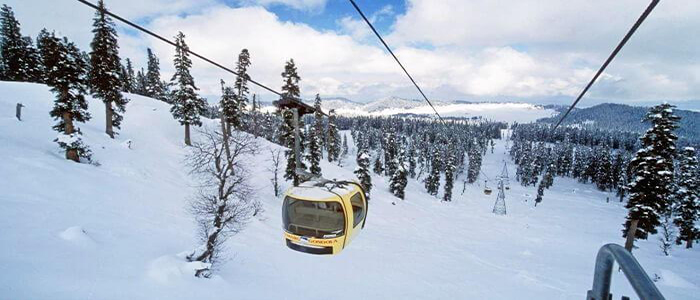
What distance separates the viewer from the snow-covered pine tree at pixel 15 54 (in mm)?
49438

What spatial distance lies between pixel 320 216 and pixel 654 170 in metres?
27.2

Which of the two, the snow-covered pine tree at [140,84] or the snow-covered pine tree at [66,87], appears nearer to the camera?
the snow-covered pine tree at [66,87]

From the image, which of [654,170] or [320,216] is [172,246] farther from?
[654,170]

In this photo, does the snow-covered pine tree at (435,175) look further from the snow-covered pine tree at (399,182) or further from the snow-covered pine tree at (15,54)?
the snow-covered pine tree at (15,54)

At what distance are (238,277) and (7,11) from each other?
6442 cm

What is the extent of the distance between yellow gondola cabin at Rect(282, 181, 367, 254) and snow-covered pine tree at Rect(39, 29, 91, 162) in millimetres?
24353

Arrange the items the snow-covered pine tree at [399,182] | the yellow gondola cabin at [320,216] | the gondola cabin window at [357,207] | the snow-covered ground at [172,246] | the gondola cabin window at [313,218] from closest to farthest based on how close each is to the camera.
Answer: the yellow gondola cabin at [320,216], the gondola cabin window at [313,218], the gondola cabin window at [357,207], the snow-covered ground at [172,246], the snow-covered pine tree at [399,182]

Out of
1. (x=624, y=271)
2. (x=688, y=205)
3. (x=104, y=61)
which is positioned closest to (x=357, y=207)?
(x=624, y=271)

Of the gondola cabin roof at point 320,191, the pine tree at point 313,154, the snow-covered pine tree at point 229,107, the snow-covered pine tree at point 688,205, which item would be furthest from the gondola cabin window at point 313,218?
the snow-covered pine tree at point 688,205

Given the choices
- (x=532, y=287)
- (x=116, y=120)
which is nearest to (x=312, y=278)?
(x=532, y=287)

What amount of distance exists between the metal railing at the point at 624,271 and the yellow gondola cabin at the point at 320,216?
293 inches

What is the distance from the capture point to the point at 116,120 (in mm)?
35875

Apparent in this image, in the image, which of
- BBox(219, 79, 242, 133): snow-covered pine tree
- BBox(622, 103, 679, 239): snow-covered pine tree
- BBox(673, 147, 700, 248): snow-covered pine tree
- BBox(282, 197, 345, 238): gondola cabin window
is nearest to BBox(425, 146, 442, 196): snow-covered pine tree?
BBox(673, 147, 700, 248): snow-covered pine tree

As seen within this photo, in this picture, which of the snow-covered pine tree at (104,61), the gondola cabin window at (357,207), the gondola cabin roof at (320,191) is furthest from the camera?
the snow-covered pine tree at (104,61)
